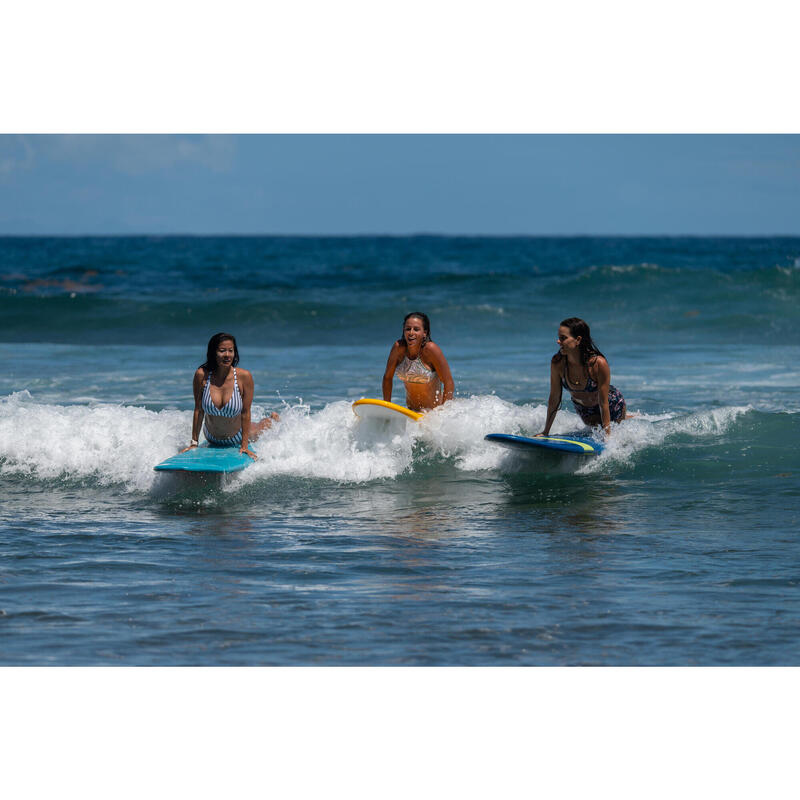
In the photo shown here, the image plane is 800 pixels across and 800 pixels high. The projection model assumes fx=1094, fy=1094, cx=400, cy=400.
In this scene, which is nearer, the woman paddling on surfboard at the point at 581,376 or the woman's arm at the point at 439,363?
the woman paddling on surfboard at the point at 581,376

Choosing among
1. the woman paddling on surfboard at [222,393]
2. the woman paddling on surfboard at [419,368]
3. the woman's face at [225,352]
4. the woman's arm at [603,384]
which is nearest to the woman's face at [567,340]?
the woman's arm at [603,384]

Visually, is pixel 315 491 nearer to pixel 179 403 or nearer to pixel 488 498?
pixel 488 498

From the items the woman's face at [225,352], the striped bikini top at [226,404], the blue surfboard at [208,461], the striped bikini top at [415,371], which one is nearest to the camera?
the blue surfboard at [208,461]

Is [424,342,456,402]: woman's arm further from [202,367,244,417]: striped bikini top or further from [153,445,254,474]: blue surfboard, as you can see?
[153,445,254,474]: blue surfboard

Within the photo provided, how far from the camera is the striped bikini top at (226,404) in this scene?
347 inches

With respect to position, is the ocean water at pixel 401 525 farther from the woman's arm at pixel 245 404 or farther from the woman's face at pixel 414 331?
the woman's face at pixel 414 331

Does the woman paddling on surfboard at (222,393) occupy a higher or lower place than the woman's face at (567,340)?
lower

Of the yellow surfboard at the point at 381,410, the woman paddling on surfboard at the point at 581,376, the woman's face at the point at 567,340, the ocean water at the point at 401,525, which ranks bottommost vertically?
the ocean water at the point at 401,525

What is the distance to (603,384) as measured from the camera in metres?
9.01

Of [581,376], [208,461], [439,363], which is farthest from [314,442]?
[581,376]

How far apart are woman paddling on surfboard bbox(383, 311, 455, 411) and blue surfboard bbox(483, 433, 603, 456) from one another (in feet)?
2.96

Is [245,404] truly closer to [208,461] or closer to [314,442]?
[208,461]

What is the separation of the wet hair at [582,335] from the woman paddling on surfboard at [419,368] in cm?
121

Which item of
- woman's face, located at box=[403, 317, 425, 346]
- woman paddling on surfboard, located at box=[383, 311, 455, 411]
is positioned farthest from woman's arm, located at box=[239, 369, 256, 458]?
woman's face, located at box=[403, 317, 425, 346]
